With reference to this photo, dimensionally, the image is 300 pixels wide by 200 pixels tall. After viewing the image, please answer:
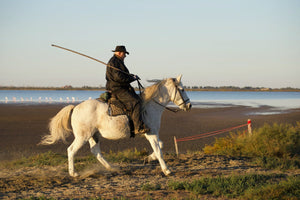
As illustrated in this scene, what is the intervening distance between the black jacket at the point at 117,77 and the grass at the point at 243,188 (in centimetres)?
258

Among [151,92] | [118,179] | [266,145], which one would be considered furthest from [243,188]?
[266,145]

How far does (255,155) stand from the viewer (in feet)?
38.5

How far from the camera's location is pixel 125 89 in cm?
838

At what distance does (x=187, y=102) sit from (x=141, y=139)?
9.84m

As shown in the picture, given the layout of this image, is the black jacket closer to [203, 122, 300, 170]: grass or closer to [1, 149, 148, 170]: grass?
[1, 149, 148, 170]: grass

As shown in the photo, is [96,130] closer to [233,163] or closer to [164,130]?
[233,163]

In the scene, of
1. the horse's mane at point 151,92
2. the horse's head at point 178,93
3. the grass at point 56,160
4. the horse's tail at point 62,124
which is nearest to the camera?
the horse's tail at point 62,124

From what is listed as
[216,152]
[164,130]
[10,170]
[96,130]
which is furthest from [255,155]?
[164,130]

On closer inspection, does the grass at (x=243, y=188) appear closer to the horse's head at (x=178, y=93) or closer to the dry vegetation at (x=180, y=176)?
the dry vegetation at (x=180, y=176)

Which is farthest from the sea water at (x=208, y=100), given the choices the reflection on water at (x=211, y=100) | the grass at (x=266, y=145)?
the grass at (x=266, y=145)

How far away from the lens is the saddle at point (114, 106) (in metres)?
8.20

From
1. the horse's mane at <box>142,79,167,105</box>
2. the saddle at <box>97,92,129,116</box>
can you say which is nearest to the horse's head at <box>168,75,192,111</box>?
the horse's mane at <box>142,79,167,105</box>

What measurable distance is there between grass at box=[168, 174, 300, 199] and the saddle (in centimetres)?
206

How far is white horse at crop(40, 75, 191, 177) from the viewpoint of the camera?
8156 millimetres
